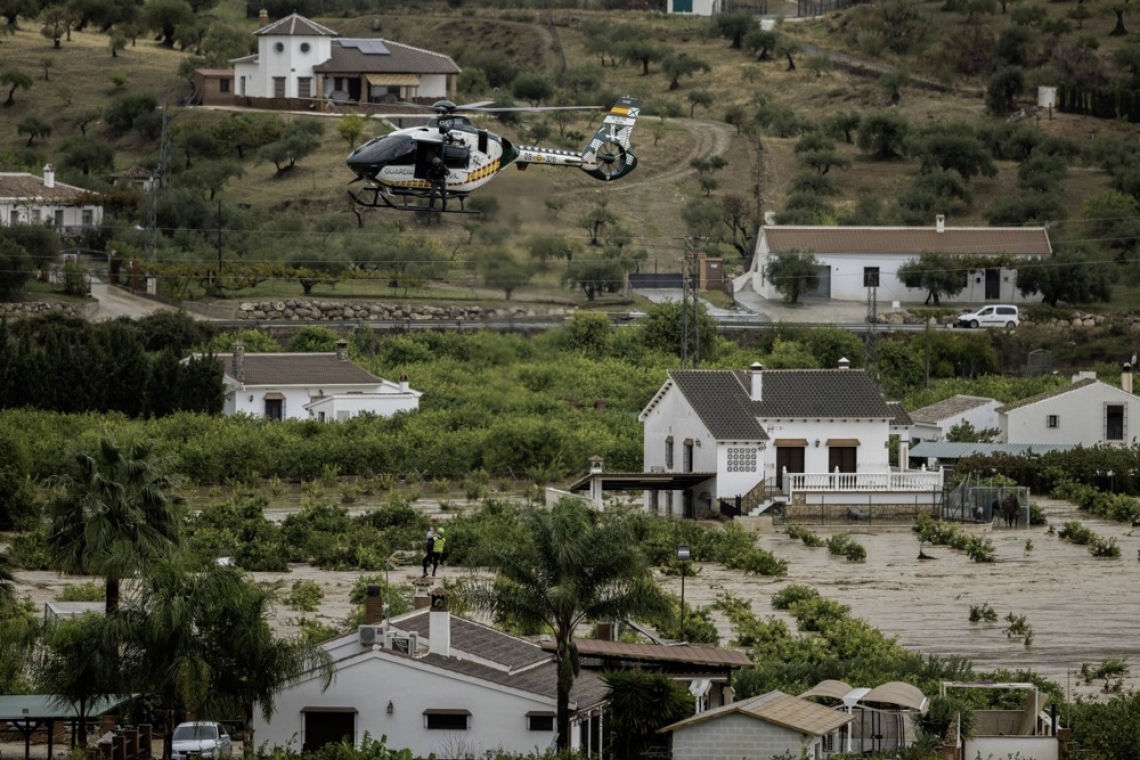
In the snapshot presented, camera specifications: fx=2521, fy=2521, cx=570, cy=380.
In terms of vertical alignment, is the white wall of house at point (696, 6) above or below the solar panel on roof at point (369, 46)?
above

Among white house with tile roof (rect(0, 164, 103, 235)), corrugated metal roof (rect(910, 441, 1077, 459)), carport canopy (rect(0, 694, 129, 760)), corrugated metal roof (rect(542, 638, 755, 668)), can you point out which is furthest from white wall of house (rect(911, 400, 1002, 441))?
white house with tile roof (rect(0, 164, 103, 235))

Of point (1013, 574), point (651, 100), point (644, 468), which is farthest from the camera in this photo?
point (651, 100)

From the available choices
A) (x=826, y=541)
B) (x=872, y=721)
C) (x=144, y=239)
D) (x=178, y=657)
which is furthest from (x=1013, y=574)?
(x=144, y=239)

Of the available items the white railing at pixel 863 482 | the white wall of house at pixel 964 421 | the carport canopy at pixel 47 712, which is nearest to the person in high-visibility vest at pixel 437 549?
the white railing at pixel 863 482

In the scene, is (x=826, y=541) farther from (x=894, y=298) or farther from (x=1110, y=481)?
(x=894, y=298)

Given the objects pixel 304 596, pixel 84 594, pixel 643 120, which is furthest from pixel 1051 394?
pixel 643 120

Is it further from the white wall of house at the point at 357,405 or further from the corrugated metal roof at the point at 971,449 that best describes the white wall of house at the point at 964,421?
the white wall of house at the point at 357,405
